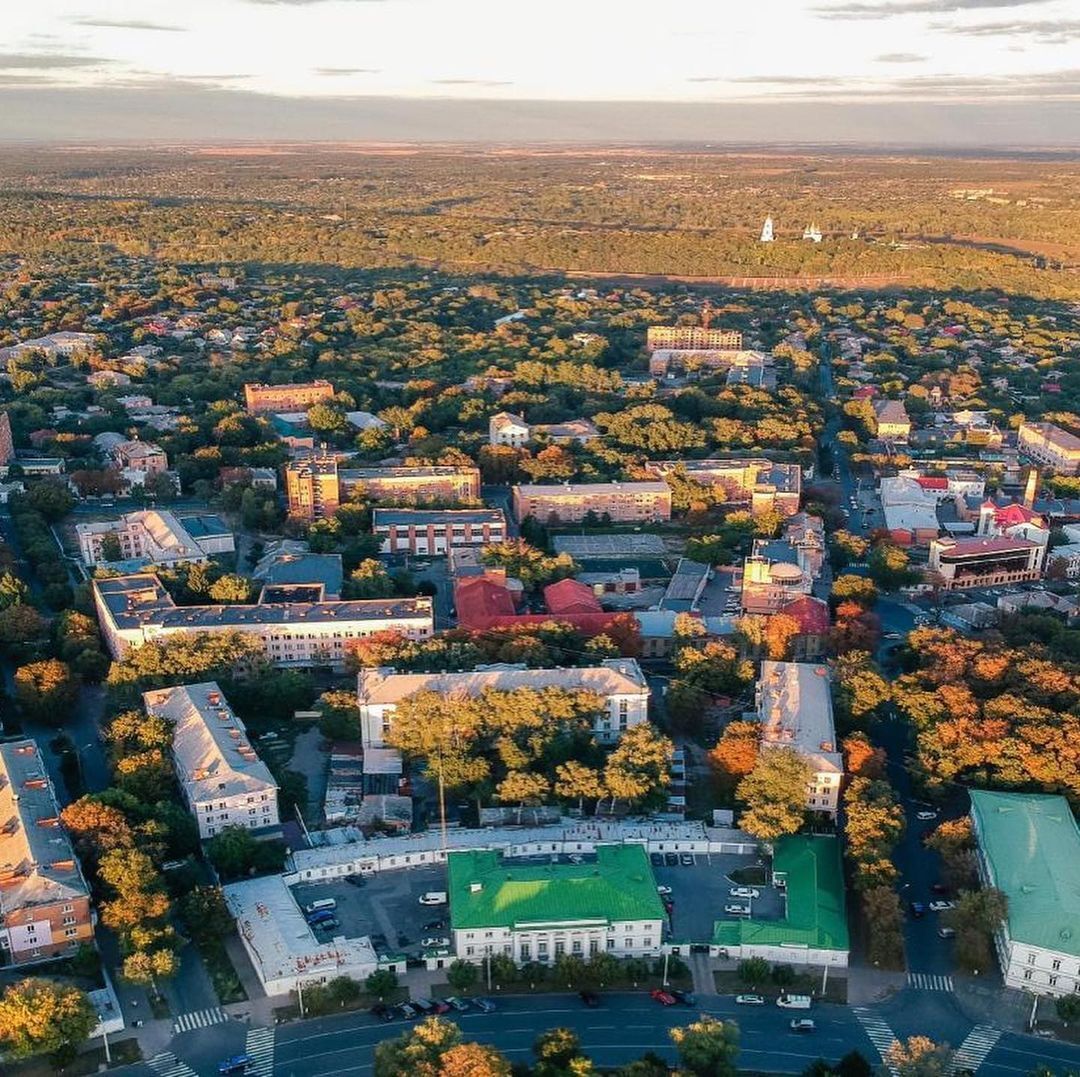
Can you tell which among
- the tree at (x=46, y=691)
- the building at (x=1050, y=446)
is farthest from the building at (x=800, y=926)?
the building at (x=1050, y=446)

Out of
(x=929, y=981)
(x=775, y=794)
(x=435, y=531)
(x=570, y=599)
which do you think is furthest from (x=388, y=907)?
(x=435, y=531)

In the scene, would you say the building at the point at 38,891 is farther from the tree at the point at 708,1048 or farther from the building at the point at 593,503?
the building at the point at 593,503

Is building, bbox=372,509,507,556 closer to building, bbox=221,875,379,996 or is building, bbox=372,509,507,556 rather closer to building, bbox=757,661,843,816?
building, bbox=757,661,843,816

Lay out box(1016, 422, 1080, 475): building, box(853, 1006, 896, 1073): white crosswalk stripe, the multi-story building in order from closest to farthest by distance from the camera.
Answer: box(853, 1006, 896, 1073): white crosswalk stripe → the multi-story building → box(1016, 422, 1080, 475): building

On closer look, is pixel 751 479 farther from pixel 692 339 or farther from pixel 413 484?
pixel 692 339

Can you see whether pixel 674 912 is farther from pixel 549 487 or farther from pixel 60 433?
pixel 60 433

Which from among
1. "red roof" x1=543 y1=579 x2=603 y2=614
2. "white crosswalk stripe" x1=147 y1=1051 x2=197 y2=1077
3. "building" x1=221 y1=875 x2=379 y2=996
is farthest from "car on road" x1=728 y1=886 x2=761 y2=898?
"red roof" x1=543 y1=579 x2=603 y2=614

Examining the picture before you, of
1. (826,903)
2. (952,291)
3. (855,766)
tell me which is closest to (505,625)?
(855,766)
